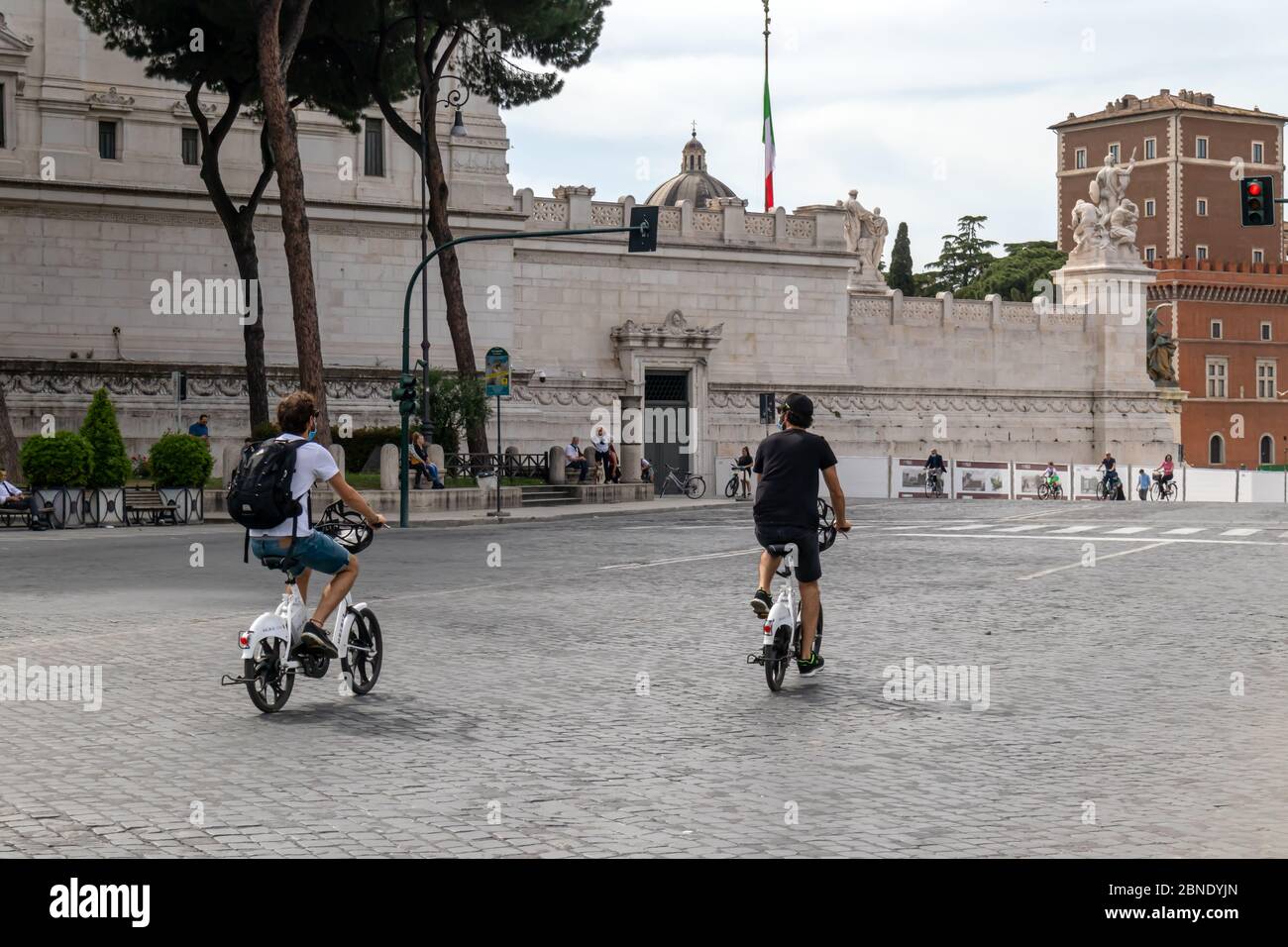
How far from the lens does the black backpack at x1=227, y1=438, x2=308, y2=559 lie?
9375 mm

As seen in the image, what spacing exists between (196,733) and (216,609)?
6.77 metres

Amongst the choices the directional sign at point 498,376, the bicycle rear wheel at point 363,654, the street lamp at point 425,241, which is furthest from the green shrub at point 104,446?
the bicycle rear wheel at point 363,654

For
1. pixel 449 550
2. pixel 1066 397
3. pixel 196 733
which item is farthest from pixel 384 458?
pixel 1066 397

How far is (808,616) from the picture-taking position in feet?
35.6

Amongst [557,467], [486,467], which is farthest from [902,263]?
[486,467]

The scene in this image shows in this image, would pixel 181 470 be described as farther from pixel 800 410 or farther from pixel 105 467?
pixel 800 410

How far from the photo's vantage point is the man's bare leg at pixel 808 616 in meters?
10.8

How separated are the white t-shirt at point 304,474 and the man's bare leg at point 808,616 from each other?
3.26 m

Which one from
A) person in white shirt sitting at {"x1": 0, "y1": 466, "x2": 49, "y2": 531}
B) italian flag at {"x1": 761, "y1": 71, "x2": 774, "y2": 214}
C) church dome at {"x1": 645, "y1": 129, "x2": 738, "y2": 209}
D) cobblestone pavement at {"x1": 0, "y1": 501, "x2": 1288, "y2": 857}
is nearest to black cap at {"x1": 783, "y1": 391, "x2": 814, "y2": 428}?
cobblestone pavement at {"x1": 0, "y1": 501, "x2": 1288, "y2": 857}

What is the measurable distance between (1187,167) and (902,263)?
19.2 meters

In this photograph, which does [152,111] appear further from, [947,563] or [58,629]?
[58,629]

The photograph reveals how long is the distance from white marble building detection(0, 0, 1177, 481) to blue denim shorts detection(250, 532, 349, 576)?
33.6 metres

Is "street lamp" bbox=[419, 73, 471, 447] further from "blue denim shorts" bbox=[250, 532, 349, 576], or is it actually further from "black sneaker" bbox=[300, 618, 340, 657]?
"black sneaker" bbox=[300, 618, 340, 657]

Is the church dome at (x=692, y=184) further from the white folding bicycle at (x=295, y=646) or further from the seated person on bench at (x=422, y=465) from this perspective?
the white folding bicycle at (x=295, y=646)
